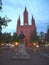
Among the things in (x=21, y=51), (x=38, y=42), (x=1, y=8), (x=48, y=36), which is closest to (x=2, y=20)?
(x=1, y=8)

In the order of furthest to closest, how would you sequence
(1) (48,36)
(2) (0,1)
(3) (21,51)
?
(1) (48,36), (3) (21,51), (2) (0,1)

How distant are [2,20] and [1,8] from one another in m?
2.48

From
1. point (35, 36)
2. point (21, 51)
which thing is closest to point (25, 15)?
point (35, 36)

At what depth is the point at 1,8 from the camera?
1030 inches

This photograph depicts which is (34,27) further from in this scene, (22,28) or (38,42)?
(38,42)

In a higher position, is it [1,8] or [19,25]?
[19,25]

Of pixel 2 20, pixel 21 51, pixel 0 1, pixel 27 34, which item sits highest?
pixel 27 34

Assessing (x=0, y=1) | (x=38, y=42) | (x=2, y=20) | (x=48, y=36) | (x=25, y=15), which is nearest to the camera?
(x=0, y=1)

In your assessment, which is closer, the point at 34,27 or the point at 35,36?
the point at 35,36

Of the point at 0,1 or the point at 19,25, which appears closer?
the point at 0,1

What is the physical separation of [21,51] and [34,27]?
147685mm

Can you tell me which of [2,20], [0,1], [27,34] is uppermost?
[27,34]

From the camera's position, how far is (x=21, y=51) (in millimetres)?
36094

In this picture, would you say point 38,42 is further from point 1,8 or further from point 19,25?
point 1,8
